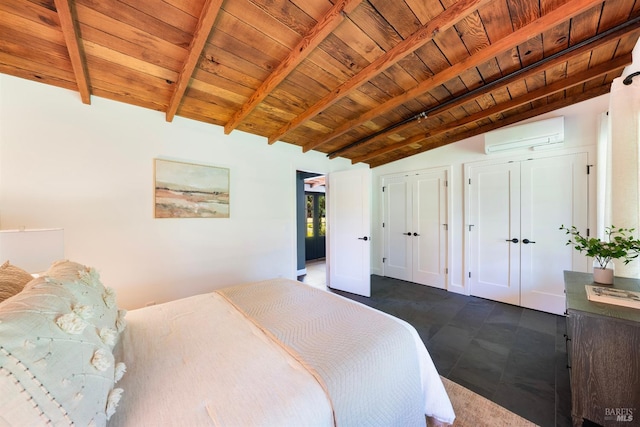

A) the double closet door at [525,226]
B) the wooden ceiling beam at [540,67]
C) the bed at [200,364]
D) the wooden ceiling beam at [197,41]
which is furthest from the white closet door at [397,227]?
the wooden ceiling beam at [197,41]

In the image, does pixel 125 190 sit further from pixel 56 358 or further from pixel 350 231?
pixel 350 231

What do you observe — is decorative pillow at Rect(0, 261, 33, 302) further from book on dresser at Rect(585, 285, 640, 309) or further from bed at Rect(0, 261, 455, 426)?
book on dresser at Rect(585, 285, 640, 309)

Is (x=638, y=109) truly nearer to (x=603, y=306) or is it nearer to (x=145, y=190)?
(x=603, y=306)

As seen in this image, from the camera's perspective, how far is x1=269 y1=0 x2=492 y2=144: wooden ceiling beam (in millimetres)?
1445

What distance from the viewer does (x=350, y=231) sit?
12.6ft

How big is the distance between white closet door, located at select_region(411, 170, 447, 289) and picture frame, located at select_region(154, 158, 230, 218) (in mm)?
3229

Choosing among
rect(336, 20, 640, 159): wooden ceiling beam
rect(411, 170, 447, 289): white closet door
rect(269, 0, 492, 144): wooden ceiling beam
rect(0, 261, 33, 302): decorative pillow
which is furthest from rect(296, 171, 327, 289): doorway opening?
rect(0, 261, 33, 302): decorative pillow

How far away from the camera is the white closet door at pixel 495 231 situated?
321 cm

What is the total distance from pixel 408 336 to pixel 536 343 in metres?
2.08

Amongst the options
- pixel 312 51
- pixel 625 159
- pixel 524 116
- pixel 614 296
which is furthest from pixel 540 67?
pixel 312 51

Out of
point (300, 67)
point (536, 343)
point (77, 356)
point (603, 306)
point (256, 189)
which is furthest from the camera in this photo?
point (256, 189)

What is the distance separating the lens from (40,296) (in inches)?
30.1

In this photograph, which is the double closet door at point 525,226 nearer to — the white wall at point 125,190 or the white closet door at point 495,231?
the white closet door at point 495,231

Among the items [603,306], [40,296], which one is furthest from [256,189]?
[603,306]
